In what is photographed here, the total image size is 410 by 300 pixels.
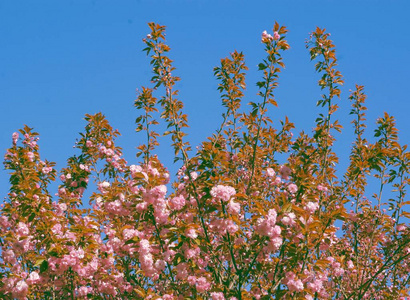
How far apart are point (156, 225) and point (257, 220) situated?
1.40m

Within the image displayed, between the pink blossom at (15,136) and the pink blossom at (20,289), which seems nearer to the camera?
the pink blossom at (20,289)

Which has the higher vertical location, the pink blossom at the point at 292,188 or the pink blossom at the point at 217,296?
the pink blossom at the point at 292,188

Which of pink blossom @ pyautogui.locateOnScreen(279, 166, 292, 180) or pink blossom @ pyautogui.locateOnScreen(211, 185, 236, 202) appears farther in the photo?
pink blossom @ pyautogui.locateOnScreen(279, 166, 292, 180)

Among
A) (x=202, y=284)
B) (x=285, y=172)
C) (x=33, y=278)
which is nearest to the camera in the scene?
(x=202, y=284)

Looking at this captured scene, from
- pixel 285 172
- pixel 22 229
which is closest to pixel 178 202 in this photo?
pixel 285 172

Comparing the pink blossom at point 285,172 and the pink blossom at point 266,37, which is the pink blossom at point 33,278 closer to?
the pink blossom at point 285,172

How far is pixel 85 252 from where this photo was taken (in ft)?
20.3

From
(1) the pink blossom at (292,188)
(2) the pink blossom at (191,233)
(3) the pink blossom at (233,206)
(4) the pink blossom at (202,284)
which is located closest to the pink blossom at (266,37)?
(1) the pink blossom at (292,188)

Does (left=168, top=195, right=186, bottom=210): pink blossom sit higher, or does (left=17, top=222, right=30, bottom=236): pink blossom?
(left=168, top=195, right=186, bottom=210): pink blossom

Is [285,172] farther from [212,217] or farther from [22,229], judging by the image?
[22,229]

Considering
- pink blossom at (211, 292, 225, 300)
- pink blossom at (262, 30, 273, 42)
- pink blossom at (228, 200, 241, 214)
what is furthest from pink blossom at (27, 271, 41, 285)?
pink blossom at (262, 30, 273, 42)

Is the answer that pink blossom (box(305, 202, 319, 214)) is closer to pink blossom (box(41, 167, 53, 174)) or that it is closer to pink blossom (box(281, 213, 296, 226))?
pink blossom (box(281, 213, 296, 226))

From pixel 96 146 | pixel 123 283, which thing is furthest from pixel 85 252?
pixel 96 146

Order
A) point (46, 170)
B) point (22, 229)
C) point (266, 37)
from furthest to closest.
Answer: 1. point (46, 170)
2. point (266, 37)
3. point (22, 229)
